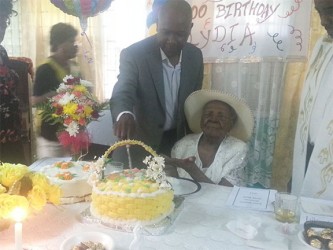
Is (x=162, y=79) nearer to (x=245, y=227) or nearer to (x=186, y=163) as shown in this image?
(x=186, y=163)

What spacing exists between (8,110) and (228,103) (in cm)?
139

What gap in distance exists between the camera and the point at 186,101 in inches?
86.4

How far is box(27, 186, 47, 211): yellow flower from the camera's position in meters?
1.21

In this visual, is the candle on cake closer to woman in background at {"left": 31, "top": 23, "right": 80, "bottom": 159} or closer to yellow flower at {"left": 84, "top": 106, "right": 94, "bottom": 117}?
yellow flower at {"left": 84, "top": 106, "right": 94, "bottom": 117}

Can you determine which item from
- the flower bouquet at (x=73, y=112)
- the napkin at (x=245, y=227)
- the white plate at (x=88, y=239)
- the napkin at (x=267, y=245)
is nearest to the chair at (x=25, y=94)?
the flower bouquet at (x=73, y=112)

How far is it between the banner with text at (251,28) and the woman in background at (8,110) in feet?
4.05

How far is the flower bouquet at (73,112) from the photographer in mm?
1679

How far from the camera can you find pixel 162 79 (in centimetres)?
224

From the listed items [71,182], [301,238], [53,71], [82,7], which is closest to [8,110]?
[53,71]

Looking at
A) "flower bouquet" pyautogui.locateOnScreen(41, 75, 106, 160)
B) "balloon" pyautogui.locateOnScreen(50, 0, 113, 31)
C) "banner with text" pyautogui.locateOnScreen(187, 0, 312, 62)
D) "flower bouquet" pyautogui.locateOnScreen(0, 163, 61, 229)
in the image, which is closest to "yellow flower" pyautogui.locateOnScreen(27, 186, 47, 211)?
"flower bouquet" pyautogui.locateOnScreen(0, 163, 61, 229)

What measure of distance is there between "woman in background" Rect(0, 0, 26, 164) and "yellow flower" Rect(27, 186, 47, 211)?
4.05 ft

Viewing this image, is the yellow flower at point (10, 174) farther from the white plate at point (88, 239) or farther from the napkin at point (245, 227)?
the napkin at point (245, 227)

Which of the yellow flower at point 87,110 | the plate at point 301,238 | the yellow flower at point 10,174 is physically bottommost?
the plate at point 301,238

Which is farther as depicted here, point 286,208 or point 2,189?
point 286,208
